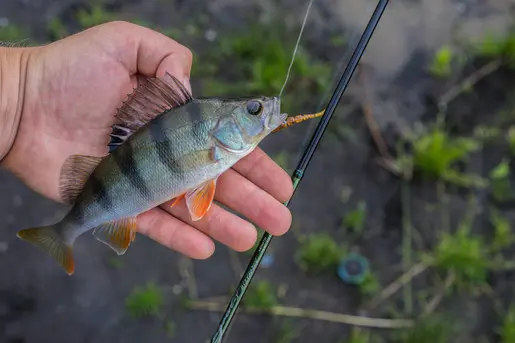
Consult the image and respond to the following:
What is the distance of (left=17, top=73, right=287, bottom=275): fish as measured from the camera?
8.83 ft

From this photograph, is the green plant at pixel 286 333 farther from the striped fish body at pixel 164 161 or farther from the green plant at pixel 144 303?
the striped fish body at pixel 164 161

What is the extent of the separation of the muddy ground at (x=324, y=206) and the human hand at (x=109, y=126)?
82 centimetres

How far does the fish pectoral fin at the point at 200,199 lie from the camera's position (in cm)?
278

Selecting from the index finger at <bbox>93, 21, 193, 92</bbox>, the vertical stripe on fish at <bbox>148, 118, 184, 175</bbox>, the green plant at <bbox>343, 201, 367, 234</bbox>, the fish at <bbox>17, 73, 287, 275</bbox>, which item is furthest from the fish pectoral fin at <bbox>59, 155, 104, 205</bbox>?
the green plant at <bbox>343, 201, 367, 234</bbox>

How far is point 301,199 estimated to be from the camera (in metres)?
4.29

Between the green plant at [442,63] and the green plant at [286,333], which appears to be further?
the green plant at [442,63]

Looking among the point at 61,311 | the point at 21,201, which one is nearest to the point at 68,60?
the point at 21,201

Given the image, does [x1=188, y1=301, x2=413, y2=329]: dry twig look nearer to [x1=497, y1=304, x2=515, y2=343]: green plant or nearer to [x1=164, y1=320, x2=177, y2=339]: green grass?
[x1=164, y1=320, x2=177, y2=339]: green grass

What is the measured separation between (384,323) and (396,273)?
1.19 feet

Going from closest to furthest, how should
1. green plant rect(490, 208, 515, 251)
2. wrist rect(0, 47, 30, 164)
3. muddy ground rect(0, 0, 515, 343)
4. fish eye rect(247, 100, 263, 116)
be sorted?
fish eye rect(247, 100, 263, 116)
wrist rect(0, 47, 30, 164)
muddy ground rect(0, 0, 515, 343)
green plant rect(490, 208, 515, 251)

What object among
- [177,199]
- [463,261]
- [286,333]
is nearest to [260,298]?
[286,333]

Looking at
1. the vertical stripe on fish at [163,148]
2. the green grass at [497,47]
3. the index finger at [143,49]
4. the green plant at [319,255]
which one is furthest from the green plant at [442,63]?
the vertical stripe on fish at [163,148]

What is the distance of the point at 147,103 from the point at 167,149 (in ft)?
0.77

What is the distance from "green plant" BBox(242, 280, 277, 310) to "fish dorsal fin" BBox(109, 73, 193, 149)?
1.63 m
